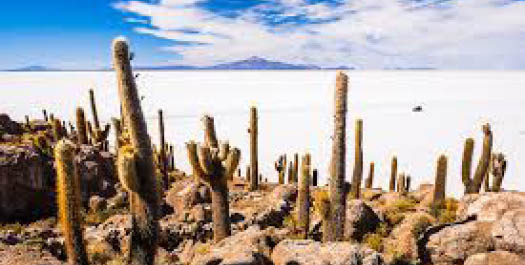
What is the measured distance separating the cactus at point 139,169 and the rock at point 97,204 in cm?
991

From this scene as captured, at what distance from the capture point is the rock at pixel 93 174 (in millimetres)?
18000

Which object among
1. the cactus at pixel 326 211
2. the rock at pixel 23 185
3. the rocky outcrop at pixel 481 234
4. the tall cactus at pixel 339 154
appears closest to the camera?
the rocky outcrop at pixel 481 234

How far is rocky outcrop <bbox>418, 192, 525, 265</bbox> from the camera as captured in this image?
9.27 meters

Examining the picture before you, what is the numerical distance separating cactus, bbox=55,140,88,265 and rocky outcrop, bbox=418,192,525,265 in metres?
6.92

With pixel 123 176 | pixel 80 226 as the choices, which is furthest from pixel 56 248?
pixel 123 176

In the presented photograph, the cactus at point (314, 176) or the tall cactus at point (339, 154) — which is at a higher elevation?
the tall cactus at point (339, 154)

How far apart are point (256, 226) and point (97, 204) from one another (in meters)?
8.90

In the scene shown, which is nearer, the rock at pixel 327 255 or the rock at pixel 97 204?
the rock at pixel 327 255

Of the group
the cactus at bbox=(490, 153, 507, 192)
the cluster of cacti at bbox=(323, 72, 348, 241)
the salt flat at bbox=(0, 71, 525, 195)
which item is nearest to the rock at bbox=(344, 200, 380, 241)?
the cluster of cacti at bbox=(323, 72, 348, 241)

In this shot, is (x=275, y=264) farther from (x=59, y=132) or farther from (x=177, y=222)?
(x=59, y=132)

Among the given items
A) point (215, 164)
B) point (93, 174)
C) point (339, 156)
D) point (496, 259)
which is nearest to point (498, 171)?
point (496, 259)

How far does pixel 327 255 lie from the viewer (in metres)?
7.89

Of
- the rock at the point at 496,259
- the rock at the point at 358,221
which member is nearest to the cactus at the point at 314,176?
the rock at the point at 358,221

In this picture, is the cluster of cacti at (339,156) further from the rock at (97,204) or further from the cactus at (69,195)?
the rock at (97,204)
